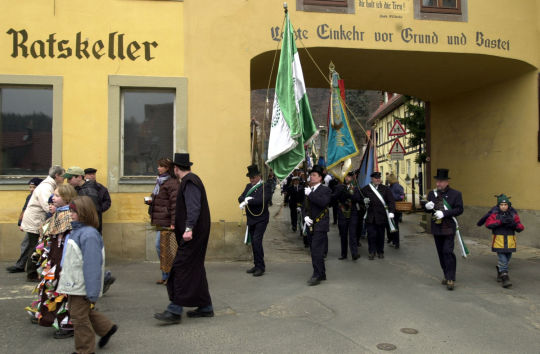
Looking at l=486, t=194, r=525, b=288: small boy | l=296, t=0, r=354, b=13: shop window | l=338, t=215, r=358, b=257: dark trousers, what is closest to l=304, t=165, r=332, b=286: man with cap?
l=338, t=215, r=358, b=257: dark trousers

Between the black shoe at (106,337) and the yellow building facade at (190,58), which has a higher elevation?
the yellow building facade at (190,58)

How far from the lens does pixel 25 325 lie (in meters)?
5.25

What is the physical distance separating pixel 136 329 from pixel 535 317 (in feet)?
16.0

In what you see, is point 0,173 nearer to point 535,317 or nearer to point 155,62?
point 155,62

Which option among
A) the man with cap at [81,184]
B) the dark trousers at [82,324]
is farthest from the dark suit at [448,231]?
the man with cap at [81,184]

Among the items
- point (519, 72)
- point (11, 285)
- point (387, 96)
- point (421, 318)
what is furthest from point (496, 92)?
point (387, 96)

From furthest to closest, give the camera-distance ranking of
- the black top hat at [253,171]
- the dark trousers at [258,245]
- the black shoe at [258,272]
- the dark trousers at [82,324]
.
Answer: the black top hat at [253,171] → the dark trousers at [258,245] → the black shoe at [258,272] → the dark trousers at [82,324]

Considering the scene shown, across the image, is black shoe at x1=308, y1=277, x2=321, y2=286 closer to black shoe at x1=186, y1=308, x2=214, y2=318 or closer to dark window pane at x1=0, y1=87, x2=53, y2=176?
black shoe at x1=186, y1=308, x2=214, y2=318

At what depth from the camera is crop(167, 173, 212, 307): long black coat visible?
17.4 feet

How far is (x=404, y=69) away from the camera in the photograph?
1157cm

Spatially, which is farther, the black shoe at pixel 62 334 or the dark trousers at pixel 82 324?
the black shoe at pixel 62 334

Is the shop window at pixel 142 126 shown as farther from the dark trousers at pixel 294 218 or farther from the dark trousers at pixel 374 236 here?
the dark trousers at pixel 294 218

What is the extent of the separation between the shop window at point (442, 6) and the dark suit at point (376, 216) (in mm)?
4104

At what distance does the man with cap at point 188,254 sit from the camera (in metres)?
5.30
